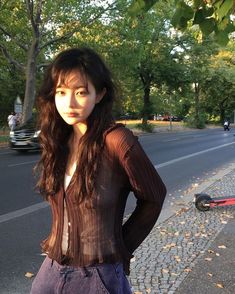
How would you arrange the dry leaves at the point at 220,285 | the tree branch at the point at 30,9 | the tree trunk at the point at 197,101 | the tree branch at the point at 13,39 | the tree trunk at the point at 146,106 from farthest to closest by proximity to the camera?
the tree trunk at the point at 197,101 < the tree trunk at the point at 146,106 < the tree branch at the point at 13,39 < the tree branch at the point at 30,9 < the dry leaves at the point at 220,285

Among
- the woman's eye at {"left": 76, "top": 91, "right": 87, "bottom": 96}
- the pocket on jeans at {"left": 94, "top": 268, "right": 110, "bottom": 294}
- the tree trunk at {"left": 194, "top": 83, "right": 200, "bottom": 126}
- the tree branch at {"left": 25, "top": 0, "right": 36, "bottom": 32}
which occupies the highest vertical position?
the tree branch at {"left": 25, "top": 0, "right": 36, "bottom": 32}

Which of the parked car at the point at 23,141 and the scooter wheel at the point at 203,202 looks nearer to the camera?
the scooter wheel at the point at 203,202

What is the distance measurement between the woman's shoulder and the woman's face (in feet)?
0.40

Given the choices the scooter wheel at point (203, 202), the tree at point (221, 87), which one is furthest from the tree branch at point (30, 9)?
the tree at point (221, 87)

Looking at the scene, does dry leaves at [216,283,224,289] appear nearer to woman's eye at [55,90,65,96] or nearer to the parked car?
woman's eye at [55,90,65,96]

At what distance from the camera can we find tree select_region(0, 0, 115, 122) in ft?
88.2

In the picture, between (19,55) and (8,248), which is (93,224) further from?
(19,55)

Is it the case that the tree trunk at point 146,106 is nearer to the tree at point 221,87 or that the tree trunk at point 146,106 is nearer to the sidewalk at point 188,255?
the tree at point 221,87

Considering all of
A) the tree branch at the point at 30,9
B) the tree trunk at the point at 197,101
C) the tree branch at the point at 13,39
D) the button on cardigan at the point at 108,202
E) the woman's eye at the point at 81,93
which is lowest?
the tree trunk at the point at 197,101

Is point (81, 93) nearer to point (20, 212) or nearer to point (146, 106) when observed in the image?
point (20, 212)

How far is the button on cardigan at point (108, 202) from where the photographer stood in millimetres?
1716

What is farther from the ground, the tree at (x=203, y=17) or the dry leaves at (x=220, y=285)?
the tree at (x=203, y=17)

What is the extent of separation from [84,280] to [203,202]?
18.7 ft

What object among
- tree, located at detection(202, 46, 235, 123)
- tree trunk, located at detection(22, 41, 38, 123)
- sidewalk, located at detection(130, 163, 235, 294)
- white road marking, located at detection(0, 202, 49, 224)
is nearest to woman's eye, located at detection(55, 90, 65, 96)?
sidewalk, located at detection(130, 163, 235, 294)
